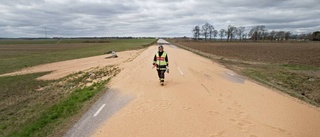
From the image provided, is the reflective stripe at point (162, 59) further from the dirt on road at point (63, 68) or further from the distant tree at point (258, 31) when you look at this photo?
the distant tree at point (258, 31)

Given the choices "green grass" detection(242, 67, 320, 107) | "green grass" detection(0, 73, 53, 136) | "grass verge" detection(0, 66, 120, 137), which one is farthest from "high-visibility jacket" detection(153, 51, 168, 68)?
"green grass" detection(242, 67, 320, 107)

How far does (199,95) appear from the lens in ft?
34.5

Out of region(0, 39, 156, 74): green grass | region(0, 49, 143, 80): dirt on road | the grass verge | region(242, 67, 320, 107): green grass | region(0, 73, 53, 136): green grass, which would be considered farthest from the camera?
region(0, 39, 156, 74): green grass

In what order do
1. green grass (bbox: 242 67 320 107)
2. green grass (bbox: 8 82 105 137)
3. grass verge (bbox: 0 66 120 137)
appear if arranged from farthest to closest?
green grass (bbox: 242 67 320 107) < grass verge (bbox: 0 66 120 137) < green grass (bbox: 8 82 105 137)

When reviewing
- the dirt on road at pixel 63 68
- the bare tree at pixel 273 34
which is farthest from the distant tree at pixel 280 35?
the dirt on road at pixel 63 68

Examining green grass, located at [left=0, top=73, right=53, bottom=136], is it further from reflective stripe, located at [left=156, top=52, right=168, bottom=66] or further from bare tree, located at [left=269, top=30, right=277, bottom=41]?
bare tree, located at [left=269, top=30, right=277, bottom=41]

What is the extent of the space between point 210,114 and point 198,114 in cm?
37

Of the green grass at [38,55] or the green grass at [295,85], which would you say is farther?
the green grass at [38,55]

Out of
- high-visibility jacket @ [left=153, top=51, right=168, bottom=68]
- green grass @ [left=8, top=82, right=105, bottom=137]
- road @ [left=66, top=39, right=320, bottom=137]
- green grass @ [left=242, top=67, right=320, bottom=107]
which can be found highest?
high-visibility jacket @ [left=153, top=51, right=168, bottom=68]

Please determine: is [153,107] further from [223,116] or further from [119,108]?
[223,116]

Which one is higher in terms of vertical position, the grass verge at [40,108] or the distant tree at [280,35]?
the distant tree at [280,35]

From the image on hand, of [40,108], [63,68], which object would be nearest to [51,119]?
[40,108]

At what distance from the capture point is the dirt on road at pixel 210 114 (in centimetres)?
660

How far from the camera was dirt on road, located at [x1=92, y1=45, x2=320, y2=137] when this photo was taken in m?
6.60
